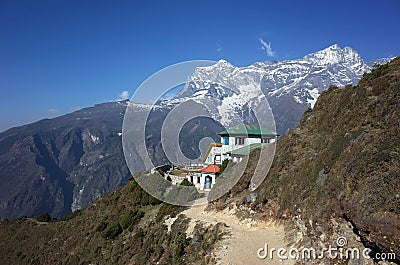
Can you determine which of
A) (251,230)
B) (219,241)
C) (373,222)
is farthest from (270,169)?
(373,222)

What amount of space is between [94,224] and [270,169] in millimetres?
26871

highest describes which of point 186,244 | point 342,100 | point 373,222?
point 342,100

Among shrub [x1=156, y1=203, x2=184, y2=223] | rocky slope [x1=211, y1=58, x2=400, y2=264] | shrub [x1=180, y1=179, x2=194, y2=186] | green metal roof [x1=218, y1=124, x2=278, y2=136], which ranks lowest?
shrub [x1=156, y1=203, x2=184, y2=223]

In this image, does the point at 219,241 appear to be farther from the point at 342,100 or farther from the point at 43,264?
the point at 43,264

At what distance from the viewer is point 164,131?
21.3m

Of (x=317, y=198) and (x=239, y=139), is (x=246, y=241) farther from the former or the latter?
(x=239, y=139)

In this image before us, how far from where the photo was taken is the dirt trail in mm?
15502

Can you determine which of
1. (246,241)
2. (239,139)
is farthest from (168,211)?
(239,139)

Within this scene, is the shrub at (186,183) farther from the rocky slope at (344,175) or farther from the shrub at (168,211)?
the rocky slope at (344,175)

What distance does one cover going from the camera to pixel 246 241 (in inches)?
688

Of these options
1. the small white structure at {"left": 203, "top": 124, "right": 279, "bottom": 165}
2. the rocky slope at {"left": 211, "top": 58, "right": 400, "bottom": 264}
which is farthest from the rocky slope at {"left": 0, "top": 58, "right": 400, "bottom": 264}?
the small white structure at {"left": 203, "top": 124, "right": 279, "bottom": 165}

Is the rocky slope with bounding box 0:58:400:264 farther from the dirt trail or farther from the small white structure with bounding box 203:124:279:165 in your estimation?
the small white structure with bounding box 203:124:279:165

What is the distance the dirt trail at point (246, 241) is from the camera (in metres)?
15.5

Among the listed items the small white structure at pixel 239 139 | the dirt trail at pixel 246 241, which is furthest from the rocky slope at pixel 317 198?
the small white structure at pixel 239 139
